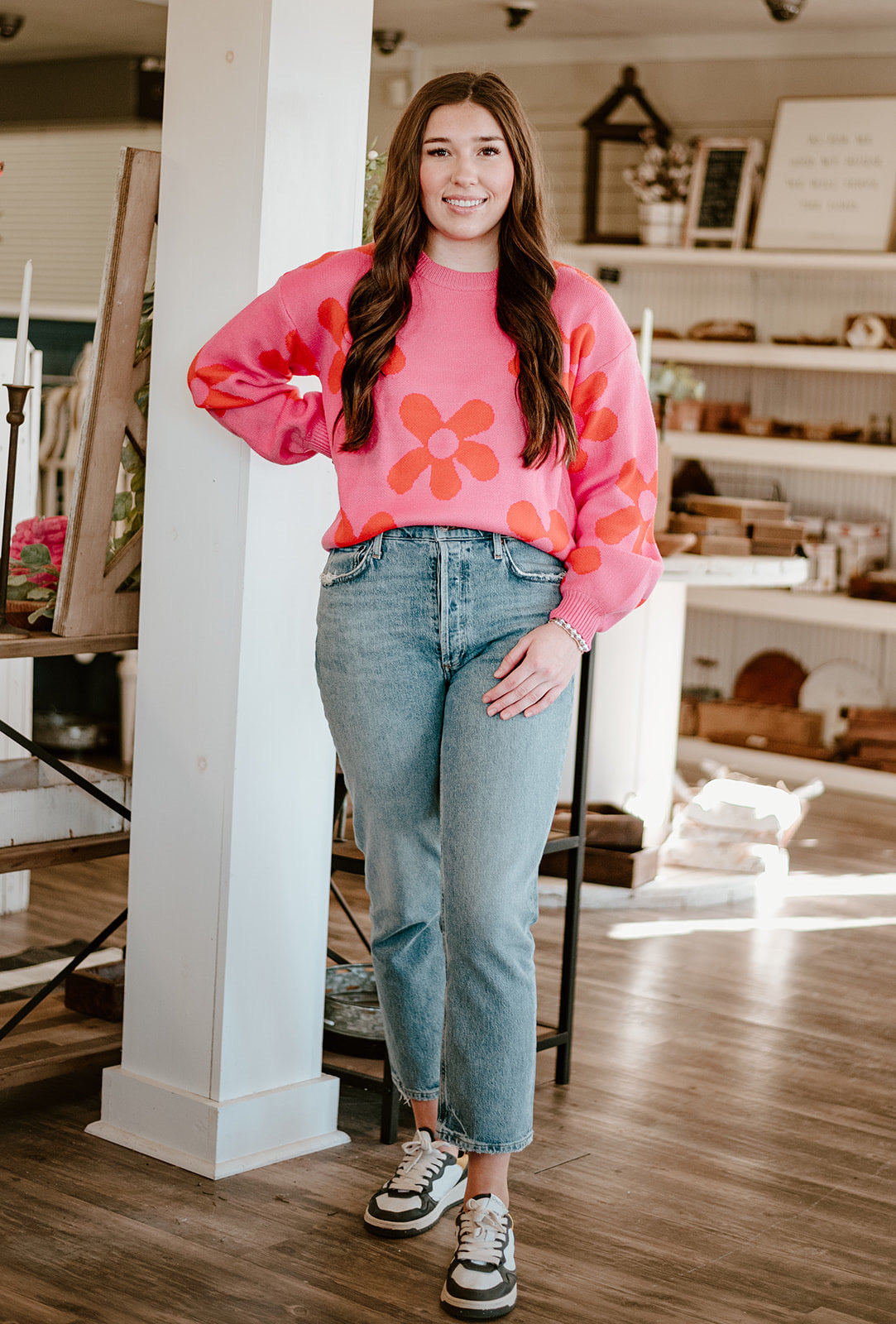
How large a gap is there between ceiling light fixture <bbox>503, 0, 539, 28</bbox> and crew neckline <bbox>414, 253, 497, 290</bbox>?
424 centimetres

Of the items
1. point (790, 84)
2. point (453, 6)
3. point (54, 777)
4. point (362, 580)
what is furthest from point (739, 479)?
point (362, 580)

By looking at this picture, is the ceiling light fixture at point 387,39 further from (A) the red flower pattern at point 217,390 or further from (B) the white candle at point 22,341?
(A) the red flower pattern at point 217,390

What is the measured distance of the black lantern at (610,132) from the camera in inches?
244

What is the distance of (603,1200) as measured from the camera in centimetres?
228

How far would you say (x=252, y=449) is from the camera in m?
2.21

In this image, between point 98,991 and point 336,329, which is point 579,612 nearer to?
point 336,329

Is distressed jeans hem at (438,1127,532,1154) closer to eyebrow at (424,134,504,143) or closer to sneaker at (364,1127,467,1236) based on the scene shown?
sneaker at (364,1127,467,1236)

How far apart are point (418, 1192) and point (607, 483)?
39.7 inches

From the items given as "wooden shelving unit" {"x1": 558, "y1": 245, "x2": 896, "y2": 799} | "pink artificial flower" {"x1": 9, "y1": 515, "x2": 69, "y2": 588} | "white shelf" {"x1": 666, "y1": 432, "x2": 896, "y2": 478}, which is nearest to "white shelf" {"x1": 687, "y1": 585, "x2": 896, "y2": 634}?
"wooden shelving unit" {"x1": 558, "y1": 245, "x2": 896, "y2": 799}

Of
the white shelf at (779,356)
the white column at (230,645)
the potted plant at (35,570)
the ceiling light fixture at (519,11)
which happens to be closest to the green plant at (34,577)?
the potted plant at (35,570)

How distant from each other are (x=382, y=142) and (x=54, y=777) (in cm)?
527

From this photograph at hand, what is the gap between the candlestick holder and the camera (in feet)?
7.63

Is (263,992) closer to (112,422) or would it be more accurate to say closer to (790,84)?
(112,422)

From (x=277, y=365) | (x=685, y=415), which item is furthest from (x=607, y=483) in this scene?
(x=685, y=415)
